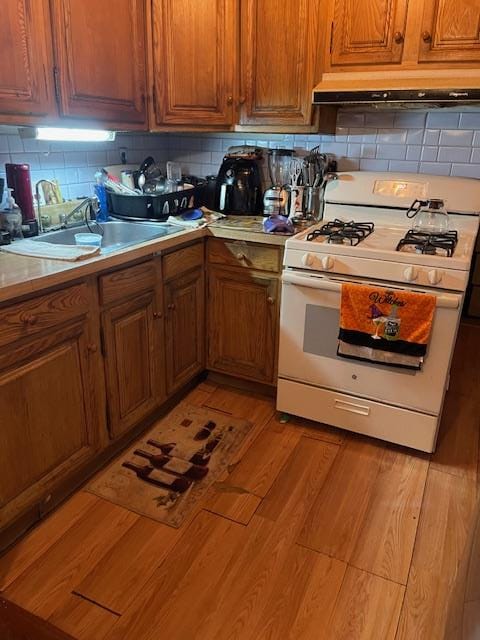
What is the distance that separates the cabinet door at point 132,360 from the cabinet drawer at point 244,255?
1.51 ft

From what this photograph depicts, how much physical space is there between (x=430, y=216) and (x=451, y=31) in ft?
2.49

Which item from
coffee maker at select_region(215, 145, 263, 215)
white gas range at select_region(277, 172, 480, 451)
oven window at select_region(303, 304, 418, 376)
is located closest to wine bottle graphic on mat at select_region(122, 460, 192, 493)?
white gas range at select_region(277, 172, 480, 451)

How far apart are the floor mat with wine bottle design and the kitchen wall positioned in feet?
4.08

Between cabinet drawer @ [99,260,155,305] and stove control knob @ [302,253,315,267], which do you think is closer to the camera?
cabinet drawer @ [99,260,155,305]

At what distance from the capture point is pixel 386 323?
2006 mm

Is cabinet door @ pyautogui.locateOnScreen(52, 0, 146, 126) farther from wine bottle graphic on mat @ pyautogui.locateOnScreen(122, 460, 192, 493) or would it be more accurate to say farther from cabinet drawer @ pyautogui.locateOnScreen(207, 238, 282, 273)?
wine bottle graphic on mat @ pyautogui.locateOnScreen(122, 460, 192, 493)

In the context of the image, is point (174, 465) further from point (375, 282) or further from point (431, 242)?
point (431, 242)

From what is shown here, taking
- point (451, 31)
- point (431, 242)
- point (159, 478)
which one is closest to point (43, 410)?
point (159, 478)

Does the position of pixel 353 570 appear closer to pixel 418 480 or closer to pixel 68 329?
pixel 418 480

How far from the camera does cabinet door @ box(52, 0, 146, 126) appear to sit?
6.00ft

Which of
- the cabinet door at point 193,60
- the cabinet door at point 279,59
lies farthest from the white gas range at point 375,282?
the cabinet door at point 193,60

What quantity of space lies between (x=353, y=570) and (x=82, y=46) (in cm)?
213

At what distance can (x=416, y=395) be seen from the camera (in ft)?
6.92

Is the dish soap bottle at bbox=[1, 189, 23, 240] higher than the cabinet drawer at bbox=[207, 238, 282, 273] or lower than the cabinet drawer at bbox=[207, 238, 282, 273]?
higher
